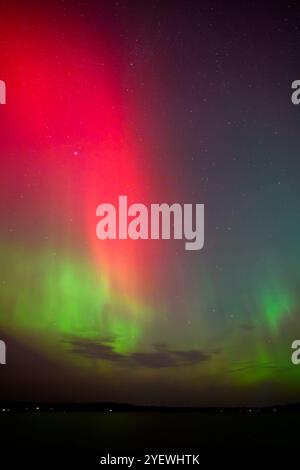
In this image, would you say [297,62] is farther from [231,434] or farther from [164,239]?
[231,434]

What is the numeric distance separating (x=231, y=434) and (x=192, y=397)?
1.02 ft

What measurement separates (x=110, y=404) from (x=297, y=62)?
1.52m

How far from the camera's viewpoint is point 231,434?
2580mm

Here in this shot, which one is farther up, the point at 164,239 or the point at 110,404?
the point at 164,239

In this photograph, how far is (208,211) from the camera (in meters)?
2.73

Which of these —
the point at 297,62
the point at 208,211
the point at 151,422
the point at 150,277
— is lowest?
the point at 151,422
